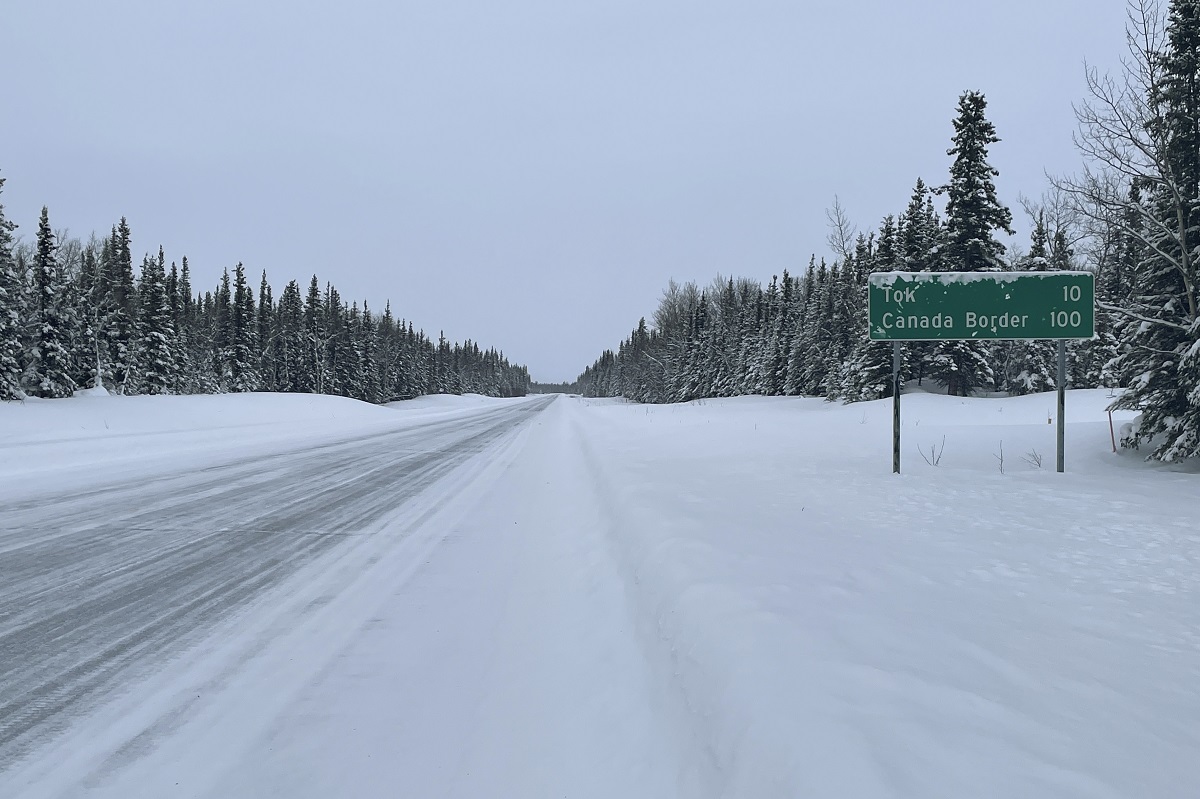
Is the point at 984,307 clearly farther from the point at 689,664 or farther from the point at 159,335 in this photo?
the point at 159,335

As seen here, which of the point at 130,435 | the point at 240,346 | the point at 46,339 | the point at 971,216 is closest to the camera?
the point at 130,435

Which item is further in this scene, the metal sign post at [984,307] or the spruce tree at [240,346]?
the spruce tree at [240,346]

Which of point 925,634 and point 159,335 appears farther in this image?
point 159,335

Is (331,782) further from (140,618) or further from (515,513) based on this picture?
(515,513)

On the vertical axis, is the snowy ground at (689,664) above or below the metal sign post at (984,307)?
below

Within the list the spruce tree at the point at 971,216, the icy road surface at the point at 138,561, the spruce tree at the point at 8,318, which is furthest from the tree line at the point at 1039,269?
the spruce tree at the point at 8,318

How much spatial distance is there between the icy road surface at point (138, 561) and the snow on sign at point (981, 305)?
321 inches

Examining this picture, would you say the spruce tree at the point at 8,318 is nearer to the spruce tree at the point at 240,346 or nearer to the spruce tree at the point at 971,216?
the spruce tree at the point at 240,346

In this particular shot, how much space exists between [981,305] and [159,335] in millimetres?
49258

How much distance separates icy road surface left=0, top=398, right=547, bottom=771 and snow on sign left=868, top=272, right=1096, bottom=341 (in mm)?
8141

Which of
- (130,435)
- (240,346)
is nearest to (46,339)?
(240,346)

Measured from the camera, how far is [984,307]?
384 inches

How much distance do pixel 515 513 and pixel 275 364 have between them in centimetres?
6473

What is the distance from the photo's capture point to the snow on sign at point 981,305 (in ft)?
31.5
